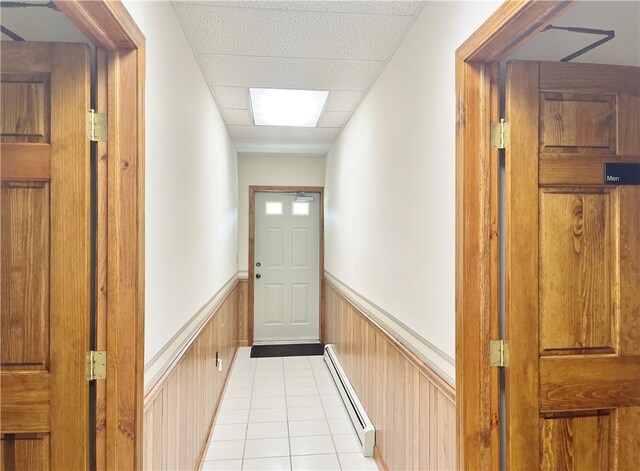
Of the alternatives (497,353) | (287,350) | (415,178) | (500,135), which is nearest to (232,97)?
(415,178)

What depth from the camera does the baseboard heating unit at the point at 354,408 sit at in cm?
239

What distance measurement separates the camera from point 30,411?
115 centimetres

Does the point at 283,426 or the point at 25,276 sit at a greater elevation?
the point at 25,276

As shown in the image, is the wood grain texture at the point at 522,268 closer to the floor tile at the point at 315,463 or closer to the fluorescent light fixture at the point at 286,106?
the floor tile at the point at 315,463

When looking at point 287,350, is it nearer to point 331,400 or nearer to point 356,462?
point 331,400

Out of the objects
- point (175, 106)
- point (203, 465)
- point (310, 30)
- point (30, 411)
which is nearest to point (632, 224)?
point (310, 30)

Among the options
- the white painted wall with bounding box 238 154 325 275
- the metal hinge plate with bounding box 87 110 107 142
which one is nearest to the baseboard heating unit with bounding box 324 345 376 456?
the white painted wall with bounding box 238 154 325 275

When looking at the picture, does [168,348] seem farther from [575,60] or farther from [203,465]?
[575,60]

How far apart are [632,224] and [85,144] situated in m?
1.89

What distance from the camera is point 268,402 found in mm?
3174

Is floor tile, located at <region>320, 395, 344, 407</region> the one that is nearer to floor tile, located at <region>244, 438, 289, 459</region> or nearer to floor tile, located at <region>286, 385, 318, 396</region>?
floor tile, located at <region>286, 385, 318, 396</region>

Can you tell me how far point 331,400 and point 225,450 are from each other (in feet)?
3.45

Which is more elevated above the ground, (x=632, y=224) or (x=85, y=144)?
(x=85, y=144)

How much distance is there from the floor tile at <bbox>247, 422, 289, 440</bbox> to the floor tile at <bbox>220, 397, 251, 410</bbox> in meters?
0.33
